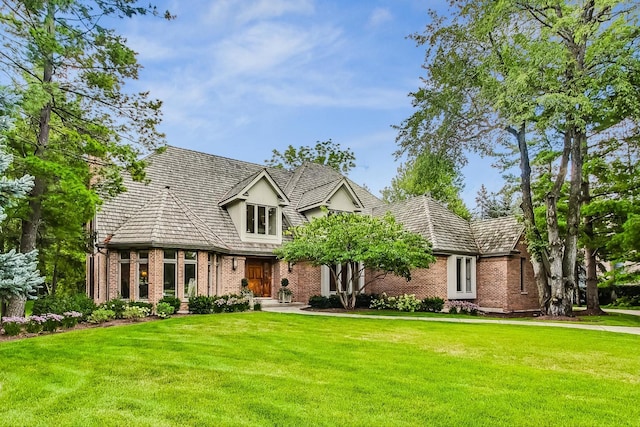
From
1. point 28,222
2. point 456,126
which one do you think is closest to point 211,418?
point 28,222

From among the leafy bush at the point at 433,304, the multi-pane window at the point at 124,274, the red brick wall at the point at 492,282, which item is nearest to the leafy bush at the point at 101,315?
the multi-pane window at the point at 124,274

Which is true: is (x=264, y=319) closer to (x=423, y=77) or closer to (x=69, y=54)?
(x=69, y=54)

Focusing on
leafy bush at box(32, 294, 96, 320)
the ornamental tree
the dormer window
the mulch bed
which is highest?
the dormer window

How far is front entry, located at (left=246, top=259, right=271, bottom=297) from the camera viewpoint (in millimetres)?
21203

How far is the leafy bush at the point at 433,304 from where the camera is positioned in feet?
63.2

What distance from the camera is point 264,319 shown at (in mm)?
14438

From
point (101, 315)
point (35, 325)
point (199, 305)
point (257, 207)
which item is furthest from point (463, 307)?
point (35, 325)

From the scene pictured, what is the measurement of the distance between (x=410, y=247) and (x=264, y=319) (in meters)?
7.01

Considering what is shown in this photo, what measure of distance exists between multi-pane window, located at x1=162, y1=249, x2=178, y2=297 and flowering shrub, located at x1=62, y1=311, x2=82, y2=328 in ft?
12.8

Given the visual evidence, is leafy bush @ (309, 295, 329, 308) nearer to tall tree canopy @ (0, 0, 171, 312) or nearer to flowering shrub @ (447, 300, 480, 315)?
flowering shrub @ (447, 300, 480, 315)

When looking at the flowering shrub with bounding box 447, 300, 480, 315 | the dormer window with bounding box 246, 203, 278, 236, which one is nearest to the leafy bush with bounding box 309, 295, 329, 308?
the dormer window with bounding box 246, 203, 278, 236

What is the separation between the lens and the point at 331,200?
23672mm

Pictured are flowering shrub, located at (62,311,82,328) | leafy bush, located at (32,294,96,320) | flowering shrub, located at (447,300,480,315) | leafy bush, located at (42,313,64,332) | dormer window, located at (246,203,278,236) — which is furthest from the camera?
dormer window, located at (246,203,278,236)

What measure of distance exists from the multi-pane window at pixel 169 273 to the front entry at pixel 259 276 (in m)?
4.67
